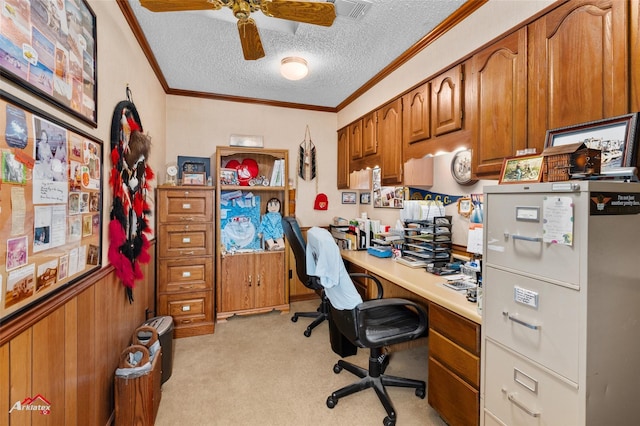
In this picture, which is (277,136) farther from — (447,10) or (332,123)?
(447,10)

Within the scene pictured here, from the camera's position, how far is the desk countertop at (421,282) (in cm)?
151

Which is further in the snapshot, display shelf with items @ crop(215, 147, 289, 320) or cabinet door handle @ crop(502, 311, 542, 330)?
display shelf with items @ crop(215, 147, 289, 320)

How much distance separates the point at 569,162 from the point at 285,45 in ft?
6.99

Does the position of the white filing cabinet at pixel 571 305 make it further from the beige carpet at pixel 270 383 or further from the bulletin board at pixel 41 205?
the bulletin board at pixel 41 205

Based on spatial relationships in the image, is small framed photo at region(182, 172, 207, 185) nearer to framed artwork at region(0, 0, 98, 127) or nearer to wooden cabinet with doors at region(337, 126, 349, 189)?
framed artwork at region(0, 0, 98, 127)

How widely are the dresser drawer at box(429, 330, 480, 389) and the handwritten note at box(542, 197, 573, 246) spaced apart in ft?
2.31

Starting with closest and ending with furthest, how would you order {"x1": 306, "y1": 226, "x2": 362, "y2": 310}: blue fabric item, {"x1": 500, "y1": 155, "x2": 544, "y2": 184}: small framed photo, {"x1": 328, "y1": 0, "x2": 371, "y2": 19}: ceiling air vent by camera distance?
{"x1": 500, "y1": 155, "x2": 544, "y2": 184}: small framed photo → {"x1": 306, "y1": 226, "x2": 362, "y2": 310}: blue fabric item → {"x1": 328, "y1": 0, "x2": 371, "y2": 19}: ceiling air vent

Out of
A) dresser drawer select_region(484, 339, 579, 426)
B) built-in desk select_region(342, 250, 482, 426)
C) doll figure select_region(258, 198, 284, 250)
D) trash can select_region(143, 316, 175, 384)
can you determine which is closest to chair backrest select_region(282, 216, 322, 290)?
doll figure select_region(258, 198, 284, 250)

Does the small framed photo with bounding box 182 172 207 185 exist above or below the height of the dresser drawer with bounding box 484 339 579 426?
above

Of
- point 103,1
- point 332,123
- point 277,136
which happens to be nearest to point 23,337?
point 103,1

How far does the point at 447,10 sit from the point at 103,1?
208 cm

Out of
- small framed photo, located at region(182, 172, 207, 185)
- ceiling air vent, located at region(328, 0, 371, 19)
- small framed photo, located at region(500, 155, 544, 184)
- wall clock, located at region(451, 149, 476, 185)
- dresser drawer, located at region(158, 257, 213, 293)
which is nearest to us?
small framed photo, located at region(500, 155, 544, 184)

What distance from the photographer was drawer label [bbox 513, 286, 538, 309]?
1.16m

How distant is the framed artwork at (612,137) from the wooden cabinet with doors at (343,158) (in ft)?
8.21
